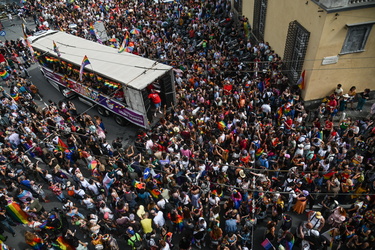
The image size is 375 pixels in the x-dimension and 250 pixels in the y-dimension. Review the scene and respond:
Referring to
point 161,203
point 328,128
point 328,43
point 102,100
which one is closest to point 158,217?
point 161,203

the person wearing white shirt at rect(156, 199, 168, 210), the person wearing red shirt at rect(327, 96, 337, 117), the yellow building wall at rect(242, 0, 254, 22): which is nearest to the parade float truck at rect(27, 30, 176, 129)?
the person wearing white shirt at rect(156, 199, 168, 210)

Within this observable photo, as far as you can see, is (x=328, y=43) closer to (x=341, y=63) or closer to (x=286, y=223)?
Result: (x=341, y=63)

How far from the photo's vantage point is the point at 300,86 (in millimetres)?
12750

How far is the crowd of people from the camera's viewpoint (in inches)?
314

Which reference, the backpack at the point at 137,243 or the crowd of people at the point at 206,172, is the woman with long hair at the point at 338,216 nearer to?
the crowd of people at the point at 206,172

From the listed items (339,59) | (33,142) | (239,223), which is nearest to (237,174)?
(239,223)

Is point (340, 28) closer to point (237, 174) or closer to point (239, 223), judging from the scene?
point (237, 174)

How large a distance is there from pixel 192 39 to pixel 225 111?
10.3 m

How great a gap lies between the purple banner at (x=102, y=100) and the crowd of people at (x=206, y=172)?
995mm

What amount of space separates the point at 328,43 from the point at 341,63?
4.50ft

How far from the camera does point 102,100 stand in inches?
554

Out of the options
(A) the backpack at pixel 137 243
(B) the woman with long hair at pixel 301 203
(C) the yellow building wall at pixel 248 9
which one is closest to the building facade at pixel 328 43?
(C) the yellow building wall at pixel 248 9

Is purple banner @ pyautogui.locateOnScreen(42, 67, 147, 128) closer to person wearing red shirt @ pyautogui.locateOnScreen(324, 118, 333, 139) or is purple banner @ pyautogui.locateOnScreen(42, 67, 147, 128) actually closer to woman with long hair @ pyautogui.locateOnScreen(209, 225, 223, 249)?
woman with long hair @ pyautogui.locateOnScreen(209, 225, 223, 249)

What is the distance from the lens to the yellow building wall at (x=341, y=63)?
10.7 meters
